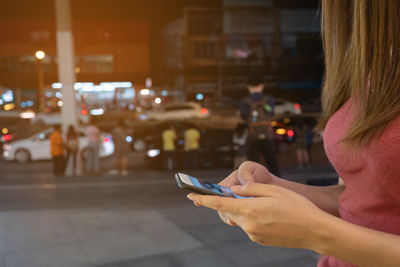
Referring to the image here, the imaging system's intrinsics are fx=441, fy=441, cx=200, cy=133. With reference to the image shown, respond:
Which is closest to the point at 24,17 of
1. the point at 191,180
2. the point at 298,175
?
the point at 298,175

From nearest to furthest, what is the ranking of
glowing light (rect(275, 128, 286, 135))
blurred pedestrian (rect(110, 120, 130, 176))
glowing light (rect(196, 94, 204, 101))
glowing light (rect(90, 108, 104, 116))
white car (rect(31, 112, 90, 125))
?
blurred pedestrian (rect(110, 120, 130, 176)) < glowing light (rect(275, 128, 286, 135)) < white car (rect(31, 112, 90, 125)) < glowing light (rect(90, 108, 104, 116)) < glowing light (rect(196, 94, 204, 101))

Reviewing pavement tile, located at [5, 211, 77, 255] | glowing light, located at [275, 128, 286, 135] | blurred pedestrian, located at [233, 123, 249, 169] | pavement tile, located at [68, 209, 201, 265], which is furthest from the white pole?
glowing light, located at [275, 128, 286, 135]

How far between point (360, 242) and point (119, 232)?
16.0ft

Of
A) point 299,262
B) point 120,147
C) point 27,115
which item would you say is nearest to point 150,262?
point 299,262

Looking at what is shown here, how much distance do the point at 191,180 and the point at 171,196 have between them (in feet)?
21.8

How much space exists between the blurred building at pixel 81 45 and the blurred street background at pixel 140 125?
11 centimetres

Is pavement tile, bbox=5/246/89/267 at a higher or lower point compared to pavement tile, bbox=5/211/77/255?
higher

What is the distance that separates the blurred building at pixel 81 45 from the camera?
1089 inches

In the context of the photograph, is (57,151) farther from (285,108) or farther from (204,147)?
(285,108)

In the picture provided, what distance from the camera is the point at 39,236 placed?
17.6ft

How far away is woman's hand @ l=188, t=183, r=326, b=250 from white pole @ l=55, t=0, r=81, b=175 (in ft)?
33.4

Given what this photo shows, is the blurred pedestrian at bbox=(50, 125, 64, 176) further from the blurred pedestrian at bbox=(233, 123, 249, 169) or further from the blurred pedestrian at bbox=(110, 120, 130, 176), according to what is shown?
the blurred pedestrian at bbox=(233, 123, 249, 169)

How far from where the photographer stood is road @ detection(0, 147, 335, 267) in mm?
4551

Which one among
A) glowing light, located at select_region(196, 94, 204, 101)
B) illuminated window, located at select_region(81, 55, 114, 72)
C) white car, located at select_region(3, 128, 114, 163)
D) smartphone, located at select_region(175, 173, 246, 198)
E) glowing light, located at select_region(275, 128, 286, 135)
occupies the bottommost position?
white car, located at select_region(3, 128, 114, 163)
